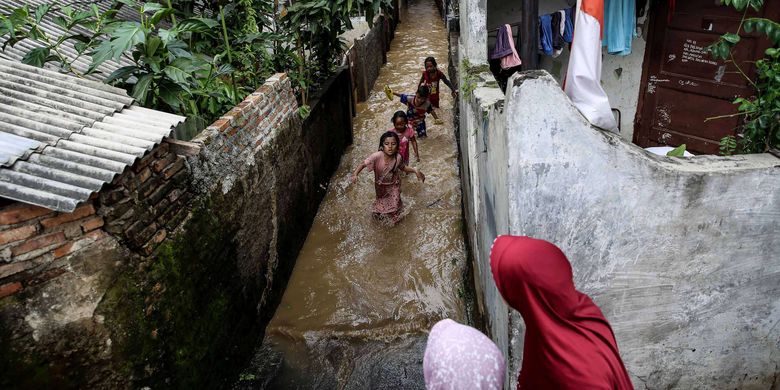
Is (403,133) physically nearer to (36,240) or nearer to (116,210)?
(116,210)

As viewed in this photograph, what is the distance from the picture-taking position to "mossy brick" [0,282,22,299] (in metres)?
2.44

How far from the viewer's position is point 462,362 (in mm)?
2113

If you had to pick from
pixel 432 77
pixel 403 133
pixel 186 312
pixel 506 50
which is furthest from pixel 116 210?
pixel 432 77

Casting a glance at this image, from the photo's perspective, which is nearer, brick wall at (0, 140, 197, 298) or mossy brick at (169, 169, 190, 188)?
brick wall at (0, 140, 197, 298)

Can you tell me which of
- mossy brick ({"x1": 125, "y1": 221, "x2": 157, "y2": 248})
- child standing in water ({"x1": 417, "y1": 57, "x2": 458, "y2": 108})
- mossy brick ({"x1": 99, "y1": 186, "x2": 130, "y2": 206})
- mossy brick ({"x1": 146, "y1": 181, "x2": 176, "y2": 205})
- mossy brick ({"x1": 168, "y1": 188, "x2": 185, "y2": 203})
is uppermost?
mossy brick ({"x1": 99, "y1": 186, "x2": 130, "y2": 206})

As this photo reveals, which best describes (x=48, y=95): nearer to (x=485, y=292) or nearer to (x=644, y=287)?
(x=485, y=292)

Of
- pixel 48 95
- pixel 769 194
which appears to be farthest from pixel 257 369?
pixel 769 194

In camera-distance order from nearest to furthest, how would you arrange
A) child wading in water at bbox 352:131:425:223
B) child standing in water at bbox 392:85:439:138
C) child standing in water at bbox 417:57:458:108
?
1. child wading in water at bbox 352:131:425:223
2. child standing in water at bbox 392:85:439:138
3. child standing in water at bbox 417:57:458:108

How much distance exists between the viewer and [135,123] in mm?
3086

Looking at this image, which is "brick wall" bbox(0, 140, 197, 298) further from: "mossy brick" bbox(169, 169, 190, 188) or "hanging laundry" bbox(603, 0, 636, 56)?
"hanging laundry" bbox(603, 0, 636, 56)

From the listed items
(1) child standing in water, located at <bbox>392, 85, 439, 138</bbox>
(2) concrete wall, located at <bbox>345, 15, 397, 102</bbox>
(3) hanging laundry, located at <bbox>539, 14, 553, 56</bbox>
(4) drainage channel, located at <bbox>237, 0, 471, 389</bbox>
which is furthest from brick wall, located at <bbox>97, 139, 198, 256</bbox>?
(2) concrete wall, located at <bbox>345, 15, 397, 102</bbox>

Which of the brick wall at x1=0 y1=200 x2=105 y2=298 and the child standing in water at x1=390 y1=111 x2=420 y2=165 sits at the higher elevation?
the brick wall at x1=0 y1=200 x2=105 y2=298

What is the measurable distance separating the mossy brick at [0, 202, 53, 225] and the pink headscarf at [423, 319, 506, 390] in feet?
6.69

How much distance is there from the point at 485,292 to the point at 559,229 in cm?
144
